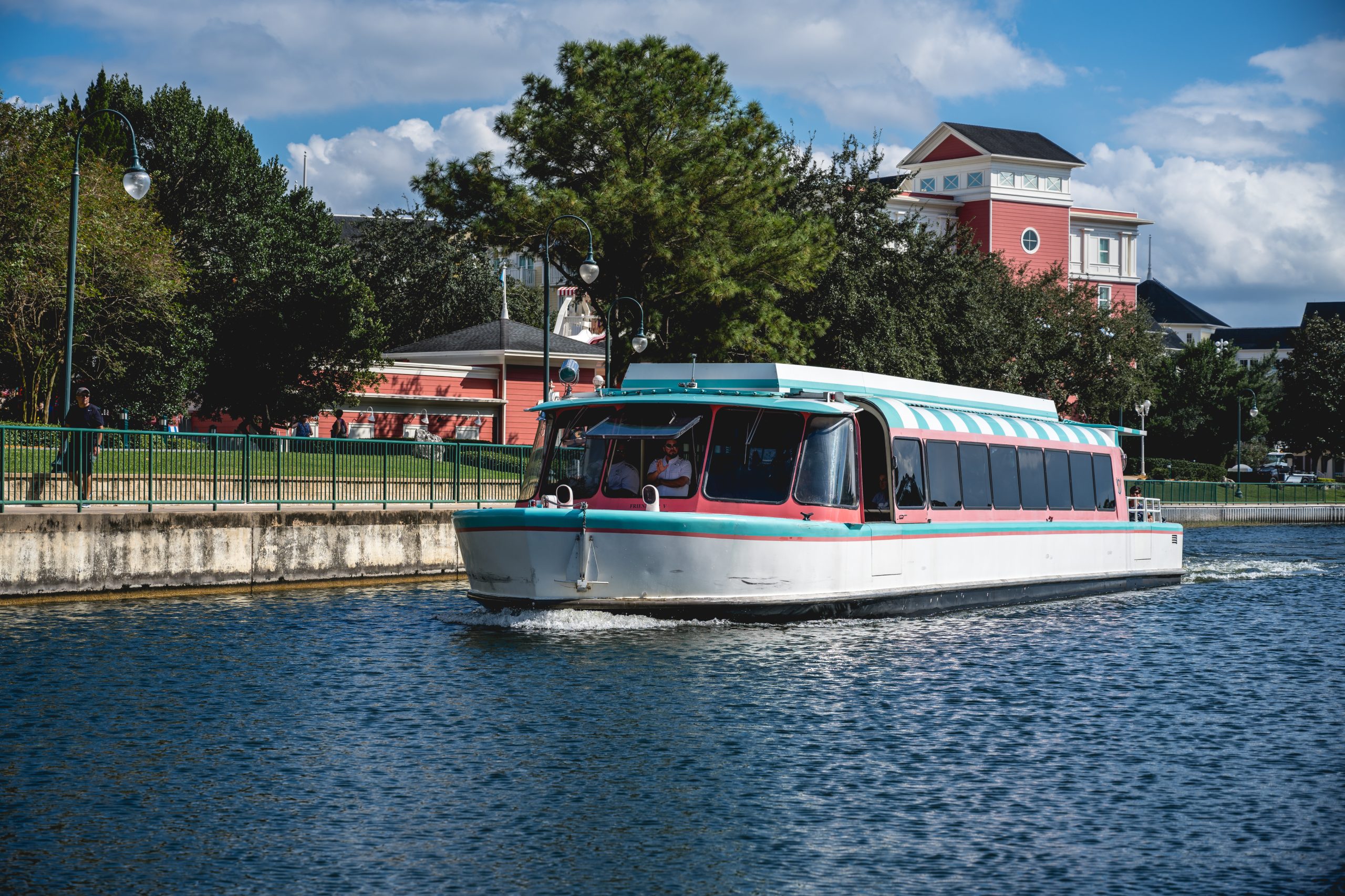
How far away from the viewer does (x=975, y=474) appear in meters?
23.5

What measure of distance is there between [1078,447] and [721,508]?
10.6m

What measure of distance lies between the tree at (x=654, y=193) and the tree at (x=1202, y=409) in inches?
2209

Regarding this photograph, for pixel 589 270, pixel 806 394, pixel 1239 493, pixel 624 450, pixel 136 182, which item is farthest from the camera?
pixel 1239 493

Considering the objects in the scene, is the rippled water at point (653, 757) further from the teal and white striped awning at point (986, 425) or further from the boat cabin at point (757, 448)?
the teal and white striped awning at point (986, 425)

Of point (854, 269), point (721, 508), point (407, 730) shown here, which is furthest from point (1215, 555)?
point (407, 730)

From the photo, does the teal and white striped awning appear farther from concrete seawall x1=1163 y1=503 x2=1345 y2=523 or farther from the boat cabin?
concrete seawall x1=1163 y1=503 x2=1345 y2=523

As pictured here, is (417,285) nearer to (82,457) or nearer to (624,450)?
(82,457)

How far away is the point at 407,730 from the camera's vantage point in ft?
41.8

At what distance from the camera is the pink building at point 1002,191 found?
3531 inches

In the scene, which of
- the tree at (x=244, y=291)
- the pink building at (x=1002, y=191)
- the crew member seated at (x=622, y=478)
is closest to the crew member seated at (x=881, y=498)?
the crew member seated at (x=622, y=478)

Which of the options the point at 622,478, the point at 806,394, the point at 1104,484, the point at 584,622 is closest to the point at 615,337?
the point at 1104,484

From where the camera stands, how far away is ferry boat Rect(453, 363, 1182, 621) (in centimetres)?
1828

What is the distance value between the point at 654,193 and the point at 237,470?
1884 centimetres

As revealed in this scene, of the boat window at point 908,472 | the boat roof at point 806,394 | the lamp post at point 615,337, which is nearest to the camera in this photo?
the boat roof at point 806,394
